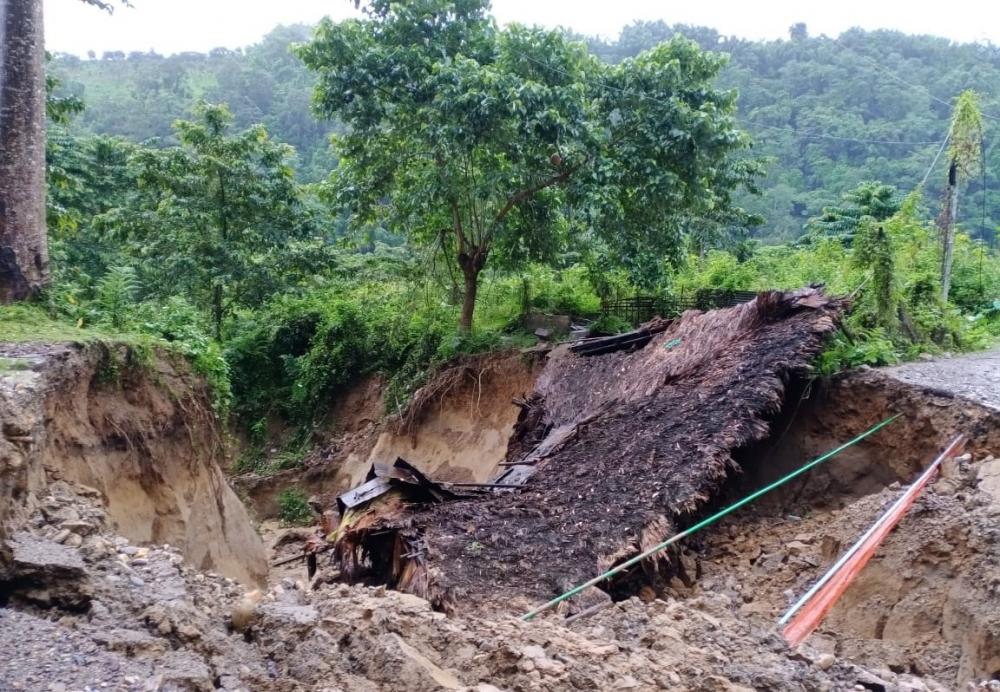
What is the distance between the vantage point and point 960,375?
8.28 meters

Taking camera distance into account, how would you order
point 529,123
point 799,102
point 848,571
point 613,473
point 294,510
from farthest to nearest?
point 799,102 < point 294,510 < point 529,123 < point 613,473 < point 848,571

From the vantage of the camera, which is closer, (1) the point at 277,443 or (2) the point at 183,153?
(2) the point at 183,153

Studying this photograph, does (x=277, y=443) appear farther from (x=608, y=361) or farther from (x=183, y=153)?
(x=608, y=361)

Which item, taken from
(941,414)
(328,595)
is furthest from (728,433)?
(328,595)

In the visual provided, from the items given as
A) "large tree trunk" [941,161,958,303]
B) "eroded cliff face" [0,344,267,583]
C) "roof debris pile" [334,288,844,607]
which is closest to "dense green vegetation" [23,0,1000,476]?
"large tree trunk" [941,161,958,303]

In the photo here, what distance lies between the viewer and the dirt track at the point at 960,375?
24.6 ft

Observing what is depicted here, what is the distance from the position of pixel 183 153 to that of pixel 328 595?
1188 centimetres


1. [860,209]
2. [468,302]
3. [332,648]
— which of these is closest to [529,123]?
[468,302]

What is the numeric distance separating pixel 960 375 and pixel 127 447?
8.25 meters

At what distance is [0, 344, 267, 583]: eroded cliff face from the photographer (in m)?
5.28

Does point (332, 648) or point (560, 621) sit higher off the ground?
point (332, 648)

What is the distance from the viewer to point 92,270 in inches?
685

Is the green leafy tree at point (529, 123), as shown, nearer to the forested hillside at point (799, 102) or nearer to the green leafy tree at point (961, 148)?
the green leafy tree at point (961, 148)

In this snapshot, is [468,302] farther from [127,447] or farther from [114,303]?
[127,447]
